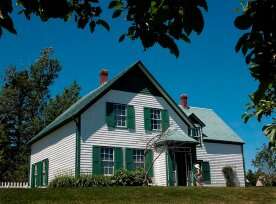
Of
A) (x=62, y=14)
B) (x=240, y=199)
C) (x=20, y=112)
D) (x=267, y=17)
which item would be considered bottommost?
(x=240, y=199)

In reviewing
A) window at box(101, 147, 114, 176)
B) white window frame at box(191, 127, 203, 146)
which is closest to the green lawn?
window at box(101, 147, 114, 176)

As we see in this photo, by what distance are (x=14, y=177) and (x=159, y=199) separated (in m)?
29.7

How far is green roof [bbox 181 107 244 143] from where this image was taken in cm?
3089

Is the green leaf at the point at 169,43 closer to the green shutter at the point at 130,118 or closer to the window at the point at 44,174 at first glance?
the green shutter at the point at 130,118

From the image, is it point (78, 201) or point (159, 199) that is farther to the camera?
point (159, 199)

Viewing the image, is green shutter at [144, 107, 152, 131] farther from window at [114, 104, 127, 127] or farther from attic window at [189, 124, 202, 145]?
attic window at [189, 124, 202, 145]

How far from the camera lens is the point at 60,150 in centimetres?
2539

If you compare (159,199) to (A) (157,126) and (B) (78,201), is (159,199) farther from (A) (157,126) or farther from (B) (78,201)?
(A) (157,126)

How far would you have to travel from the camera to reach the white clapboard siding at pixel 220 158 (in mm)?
29609

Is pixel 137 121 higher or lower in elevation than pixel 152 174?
higher

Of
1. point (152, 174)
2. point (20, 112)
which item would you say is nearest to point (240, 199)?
point (152, 174)

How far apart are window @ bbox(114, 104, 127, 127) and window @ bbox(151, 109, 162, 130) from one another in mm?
1942

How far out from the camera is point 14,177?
42.4 meters

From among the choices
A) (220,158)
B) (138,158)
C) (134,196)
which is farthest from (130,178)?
(220,158)
